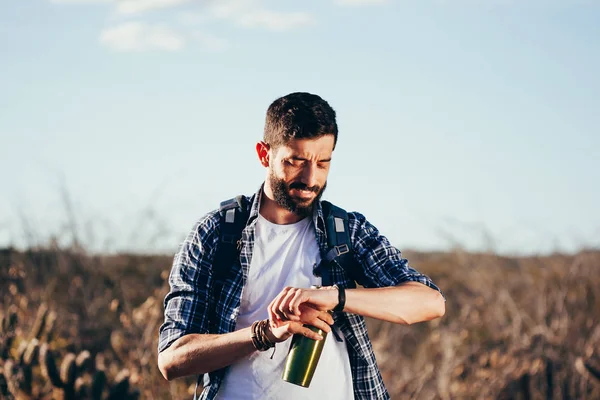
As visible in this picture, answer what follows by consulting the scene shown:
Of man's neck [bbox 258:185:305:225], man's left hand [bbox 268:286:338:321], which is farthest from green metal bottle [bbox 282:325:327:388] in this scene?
man's neck [bbox 258:185:305:225]

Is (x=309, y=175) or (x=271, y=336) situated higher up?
(x=309, y=175)

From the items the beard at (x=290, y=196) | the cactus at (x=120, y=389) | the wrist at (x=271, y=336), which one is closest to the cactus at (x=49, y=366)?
the cactus at (x=120, y=389)

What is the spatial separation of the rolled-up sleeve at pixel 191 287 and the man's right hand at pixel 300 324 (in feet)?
0.95

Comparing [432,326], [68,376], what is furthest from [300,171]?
[432,326]

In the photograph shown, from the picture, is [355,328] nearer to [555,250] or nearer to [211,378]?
[211,378]

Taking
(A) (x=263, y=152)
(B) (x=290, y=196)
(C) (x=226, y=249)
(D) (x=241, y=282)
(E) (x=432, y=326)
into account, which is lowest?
(E) (x=432, y=326)

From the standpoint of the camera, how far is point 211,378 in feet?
9.42

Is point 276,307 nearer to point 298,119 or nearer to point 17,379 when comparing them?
point 298,119

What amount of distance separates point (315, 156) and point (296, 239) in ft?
0.99

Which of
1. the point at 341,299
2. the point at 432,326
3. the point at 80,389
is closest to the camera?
the point at 341,299

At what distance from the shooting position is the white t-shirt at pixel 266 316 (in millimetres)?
2799

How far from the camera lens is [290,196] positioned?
288 cm

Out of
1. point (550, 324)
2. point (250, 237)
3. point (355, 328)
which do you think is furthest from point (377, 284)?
point (550, 324)

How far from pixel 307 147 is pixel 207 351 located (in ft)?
Result: 2.29
